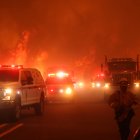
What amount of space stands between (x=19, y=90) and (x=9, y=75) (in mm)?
1331

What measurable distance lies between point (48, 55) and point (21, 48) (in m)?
6.72

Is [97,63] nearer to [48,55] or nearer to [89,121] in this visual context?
[48,55]

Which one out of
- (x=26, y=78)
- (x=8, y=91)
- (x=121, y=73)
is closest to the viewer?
(x=8, y=91)

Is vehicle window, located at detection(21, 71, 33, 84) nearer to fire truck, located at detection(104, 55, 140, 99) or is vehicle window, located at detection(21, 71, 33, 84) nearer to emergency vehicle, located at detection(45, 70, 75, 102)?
emergency vehicle, located at detection(45, 70, 75, 102)

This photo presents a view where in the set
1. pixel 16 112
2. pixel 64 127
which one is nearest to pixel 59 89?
pixel 16 112

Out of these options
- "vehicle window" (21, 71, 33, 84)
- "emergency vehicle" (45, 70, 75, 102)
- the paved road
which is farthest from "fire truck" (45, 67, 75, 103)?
"vehicle window" (21, 71, 33, 84)

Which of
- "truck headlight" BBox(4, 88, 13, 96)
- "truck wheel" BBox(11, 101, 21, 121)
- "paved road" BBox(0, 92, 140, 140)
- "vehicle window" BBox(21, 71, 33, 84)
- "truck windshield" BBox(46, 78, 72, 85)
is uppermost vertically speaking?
"truck windshield" BBox(46, 78, 72, 85)

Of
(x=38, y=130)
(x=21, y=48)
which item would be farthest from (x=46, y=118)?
(x=21, y=48)

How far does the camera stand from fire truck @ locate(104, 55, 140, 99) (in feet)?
135

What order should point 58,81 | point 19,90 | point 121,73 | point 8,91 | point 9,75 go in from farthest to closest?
point 121,73 → point 58,81 → point 9,75 → point 19,90 → point 8,91

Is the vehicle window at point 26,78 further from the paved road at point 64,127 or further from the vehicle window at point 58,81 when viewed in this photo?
the vehicle window at point 58,81

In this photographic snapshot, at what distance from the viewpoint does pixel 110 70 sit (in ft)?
147

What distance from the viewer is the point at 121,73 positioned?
42.4 metres

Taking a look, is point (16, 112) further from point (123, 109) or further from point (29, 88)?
point (123, 109)
